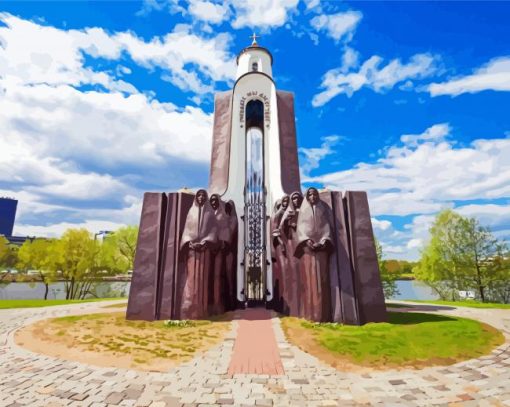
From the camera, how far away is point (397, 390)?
573 centimetres

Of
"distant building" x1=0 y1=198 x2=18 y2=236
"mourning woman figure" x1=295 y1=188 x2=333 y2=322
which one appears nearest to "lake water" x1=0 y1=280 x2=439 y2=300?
"mourning woman figure" x1=295 y1=188 x2=333 y2=322

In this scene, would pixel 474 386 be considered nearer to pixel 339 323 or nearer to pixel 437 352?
pixel 437 352

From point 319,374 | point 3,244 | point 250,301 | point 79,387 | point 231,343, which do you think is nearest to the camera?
point 79,387

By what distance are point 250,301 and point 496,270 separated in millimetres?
19149

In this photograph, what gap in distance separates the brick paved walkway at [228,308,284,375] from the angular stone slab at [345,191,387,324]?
3828mm

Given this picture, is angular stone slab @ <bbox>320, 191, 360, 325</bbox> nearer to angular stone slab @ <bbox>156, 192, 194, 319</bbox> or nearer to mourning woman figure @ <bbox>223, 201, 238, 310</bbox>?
mourning woman figure @ <bbox>223, 201, 238, 310</bbox>

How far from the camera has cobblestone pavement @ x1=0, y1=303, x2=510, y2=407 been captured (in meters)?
5.24

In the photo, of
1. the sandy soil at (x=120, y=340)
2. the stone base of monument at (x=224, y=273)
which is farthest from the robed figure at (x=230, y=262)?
the sandy soil at (x=120, y=340)

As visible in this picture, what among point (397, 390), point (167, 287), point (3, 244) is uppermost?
point (3, 244)

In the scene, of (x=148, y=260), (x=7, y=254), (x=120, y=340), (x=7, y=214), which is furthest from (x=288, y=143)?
(x=7, y=214)

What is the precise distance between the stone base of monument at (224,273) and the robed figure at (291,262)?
4cm

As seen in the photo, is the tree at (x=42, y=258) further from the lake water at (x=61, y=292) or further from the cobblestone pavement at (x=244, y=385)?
the cobblestone pavement at (x=244, y=385)

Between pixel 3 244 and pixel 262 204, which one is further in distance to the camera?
pixel 3 244

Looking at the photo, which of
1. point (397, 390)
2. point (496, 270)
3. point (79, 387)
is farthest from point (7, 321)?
point (496, 270)
